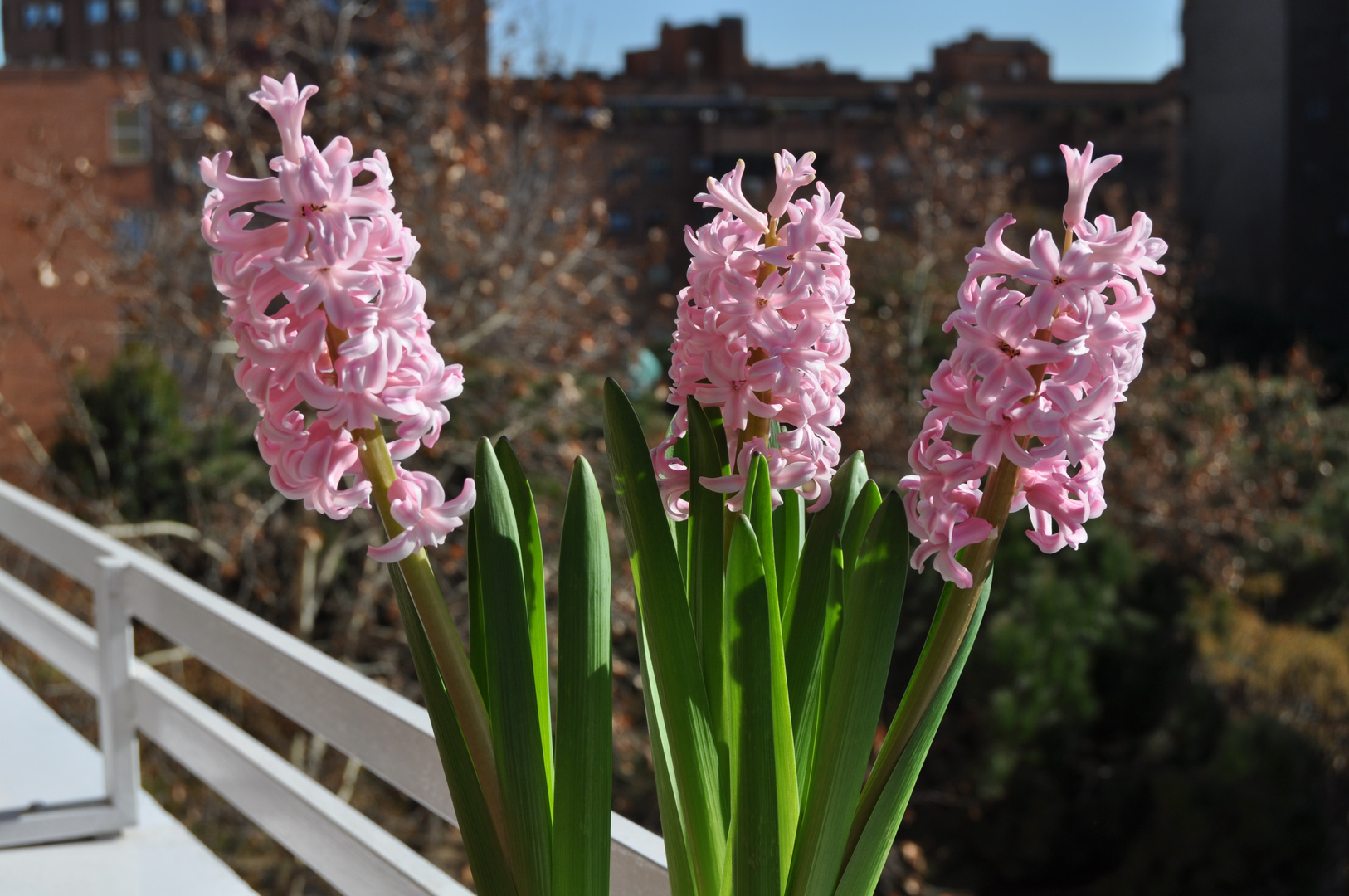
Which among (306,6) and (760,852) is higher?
(306,6)

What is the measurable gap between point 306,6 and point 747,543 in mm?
5244

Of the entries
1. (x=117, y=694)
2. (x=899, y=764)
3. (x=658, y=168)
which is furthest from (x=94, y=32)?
(x=899, y=764)

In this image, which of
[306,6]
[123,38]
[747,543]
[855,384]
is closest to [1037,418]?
[747,543]

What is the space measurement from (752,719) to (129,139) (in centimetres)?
1672

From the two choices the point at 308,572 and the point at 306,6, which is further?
the point at 306,6

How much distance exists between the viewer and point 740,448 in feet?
2.35

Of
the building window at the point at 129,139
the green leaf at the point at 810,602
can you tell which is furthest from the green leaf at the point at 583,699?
the building window at the point at 129,139

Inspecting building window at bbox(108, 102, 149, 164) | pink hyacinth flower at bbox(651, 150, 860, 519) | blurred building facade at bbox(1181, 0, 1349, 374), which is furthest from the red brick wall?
blurred building facade at bbox(1181, 0, 1349, 374)

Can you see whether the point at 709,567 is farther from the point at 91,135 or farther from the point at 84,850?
the point at 91,135

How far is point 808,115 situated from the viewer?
2088 cm

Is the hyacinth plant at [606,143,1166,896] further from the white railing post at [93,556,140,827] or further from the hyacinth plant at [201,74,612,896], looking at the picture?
the white railing post at [93,556,140,827]

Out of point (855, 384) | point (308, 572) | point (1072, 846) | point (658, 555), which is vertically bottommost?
point (1072, 846)

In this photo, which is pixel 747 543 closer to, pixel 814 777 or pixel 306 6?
pixel 814 777

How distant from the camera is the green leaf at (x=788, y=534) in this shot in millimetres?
780
